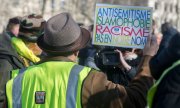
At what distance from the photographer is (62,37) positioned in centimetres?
447

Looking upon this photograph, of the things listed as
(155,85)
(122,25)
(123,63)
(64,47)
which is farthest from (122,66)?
(155,85)

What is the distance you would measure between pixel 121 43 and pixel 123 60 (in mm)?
209

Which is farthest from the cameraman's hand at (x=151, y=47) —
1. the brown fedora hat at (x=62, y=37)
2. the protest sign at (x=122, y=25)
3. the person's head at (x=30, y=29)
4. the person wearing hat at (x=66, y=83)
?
the person's head at (x=30, y=29)

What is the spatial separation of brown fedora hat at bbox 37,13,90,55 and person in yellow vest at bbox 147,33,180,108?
938 mm

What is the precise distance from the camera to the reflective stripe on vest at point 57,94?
429 cm

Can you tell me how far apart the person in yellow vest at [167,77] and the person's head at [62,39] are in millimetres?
937

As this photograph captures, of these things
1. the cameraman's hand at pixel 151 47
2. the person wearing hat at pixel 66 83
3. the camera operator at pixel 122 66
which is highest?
the cameraman's hand at pixel 151 47

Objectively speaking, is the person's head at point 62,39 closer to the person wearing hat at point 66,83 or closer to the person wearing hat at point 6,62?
the person wearing hat at point 66,83

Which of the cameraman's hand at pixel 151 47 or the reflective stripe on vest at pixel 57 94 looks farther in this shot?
the cameraman's hand at pixel 151 47

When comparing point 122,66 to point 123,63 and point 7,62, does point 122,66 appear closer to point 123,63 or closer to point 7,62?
point 123,63

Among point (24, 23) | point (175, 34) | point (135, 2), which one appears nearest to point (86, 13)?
point (135, 2)

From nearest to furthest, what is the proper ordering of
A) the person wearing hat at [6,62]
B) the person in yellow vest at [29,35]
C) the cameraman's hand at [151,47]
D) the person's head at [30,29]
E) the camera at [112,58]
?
the cameraman's hand at [151,47], the person wearing hat at [6,62], the camera at [112,58], the person in yellow vest at [29,35], the person's head at [30,29]

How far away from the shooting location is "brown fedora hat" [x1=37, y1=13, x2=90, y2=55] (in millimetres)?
4473

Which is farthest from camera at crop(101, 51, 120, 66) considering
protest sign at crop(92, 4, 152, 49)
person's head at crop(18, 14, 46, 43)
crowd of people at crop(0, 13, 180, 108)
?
person's head at crop(18, 14, 46, 43)
